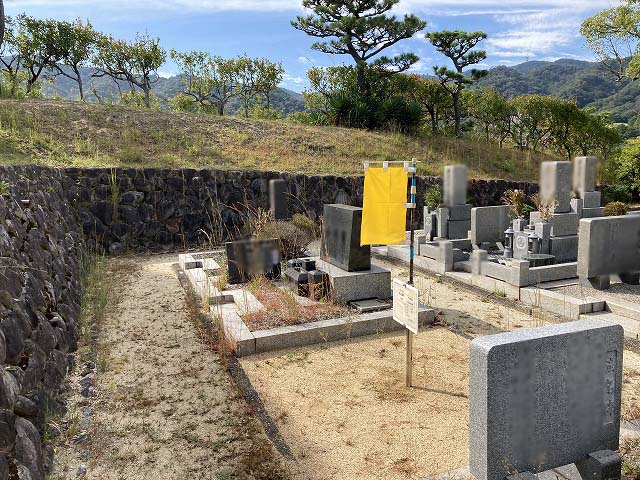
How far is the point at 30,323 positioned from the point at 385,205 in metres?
3.70

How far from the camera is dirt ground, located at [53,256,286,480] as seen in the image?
11.3 feet

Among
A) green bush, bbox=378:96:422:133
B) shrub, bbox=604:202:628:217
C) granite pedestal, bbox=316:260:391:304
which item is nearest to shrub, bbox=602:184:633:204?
shrub, bbox=604:202:628:217

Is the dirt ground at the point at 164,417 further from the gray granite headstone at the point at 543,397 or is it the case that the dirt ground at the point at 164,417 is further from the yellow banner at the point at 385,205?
the yellow banner at the point at 385,205

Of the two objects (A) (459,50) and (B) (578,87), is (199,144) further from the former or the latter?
(B) (578,87)

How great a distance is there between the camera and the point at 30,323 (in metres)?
4.04

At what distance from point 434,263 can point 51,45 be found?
22.7 m

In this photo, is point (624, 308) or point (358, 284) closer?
point (624, 308)

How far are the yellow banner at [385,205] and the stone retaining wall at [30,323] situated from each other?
347 centimetres

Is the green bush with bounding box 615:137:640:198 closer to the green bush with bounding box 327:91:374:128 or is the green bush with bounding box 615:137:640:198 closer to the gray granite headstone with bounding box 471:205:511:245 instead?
the green bush with bounding box 327:91:374:128

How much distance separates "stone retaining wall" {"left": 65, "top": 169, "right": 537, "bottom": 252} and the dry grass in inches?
185

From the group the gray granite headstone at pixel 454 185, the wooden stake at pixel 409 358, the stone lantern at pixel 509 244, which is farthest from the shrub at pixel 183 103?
the gray granite headstone at pixel 454 185

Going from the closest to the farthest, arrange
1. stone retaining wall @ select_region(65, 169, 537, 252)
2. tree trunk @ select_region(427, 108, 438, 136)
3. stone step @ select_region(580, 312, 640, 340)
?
1. stone step @ select_region(580, 312, 640, 340)
2. stone retaining wall @ select_region(65, 169, 537, 252)
3. tree trunk @ select_region(427, 108, 438, 136)

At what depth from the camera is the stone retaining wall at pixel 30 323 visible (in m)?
2.96

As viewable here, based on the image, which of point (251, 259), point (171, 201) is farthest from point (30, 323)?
point (171, 201)
